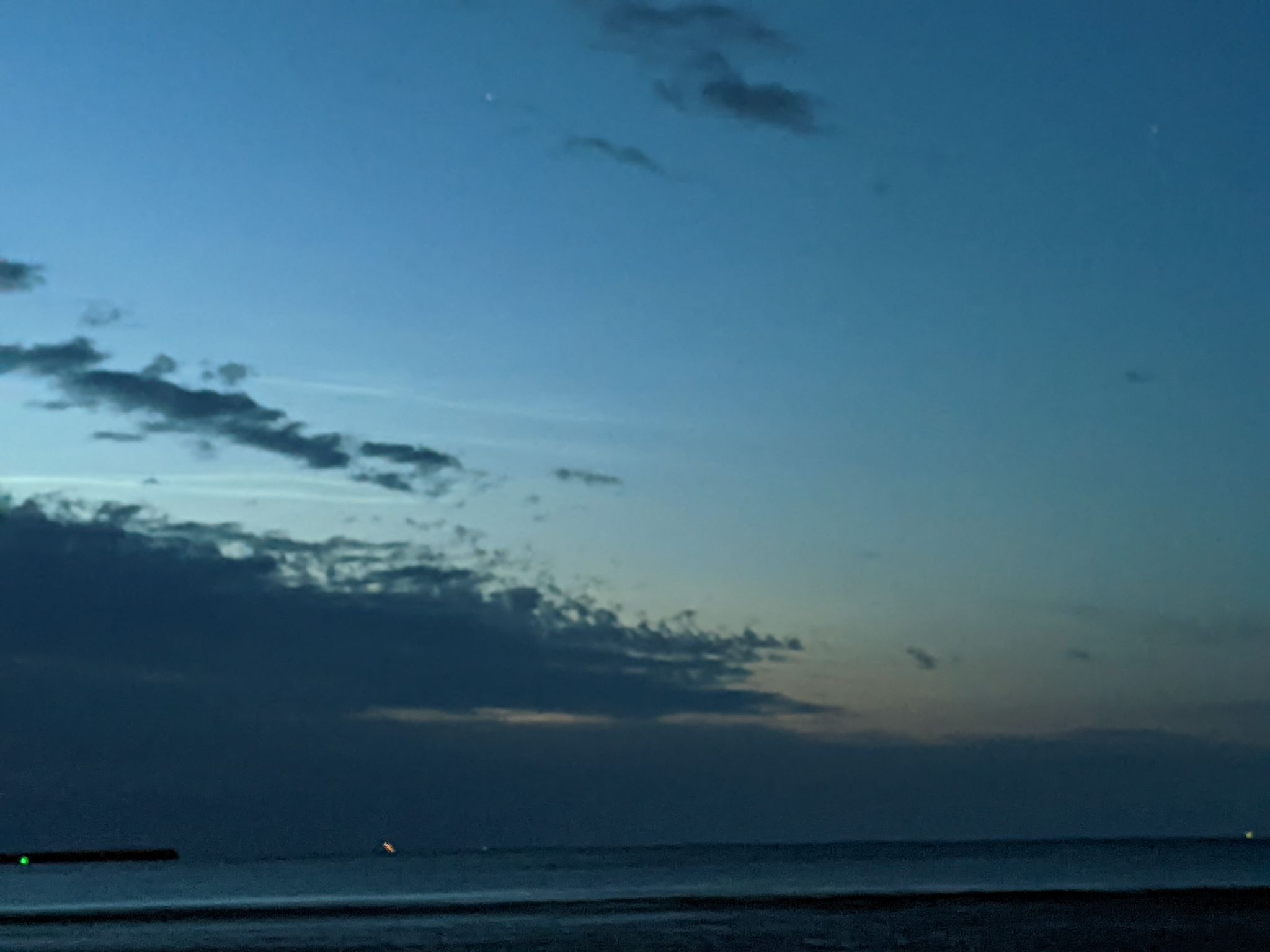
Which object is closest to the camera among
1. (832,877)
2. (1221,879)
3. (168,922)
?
(168,922)

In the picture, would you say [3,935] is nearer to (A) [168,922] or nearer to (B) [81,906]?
(A) [168,922]

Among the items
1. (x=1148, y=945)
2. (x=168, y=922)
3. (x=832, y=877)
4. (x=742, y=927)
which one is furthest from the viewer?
(x=832, y=877)

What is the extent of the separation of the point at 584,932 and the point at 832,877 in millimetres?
132603

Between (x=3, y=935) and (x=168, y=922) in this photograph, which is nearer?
(x=3, y=935)

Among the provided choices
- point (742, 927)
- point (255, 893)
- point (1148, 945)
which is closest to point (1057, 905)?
point (742, 927)

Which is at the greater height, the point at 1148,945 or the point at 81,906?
the point at 1148,945

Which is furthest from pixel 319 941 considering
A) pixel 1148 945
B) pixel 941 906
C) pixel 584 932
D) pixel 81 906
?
pixel 81 906

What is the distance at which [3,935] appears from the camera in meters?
70.7

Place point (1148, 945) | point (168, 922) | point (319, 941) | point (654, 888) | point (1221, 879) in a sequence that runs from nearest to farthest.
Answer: point (1148, 945)
point (319, 941)
point (168, 922)
point (654, 888)
point (1221, 879)

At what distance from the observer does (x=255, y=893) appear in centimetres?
16438

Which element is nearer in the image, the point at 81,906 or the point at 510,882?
the point at 81,906

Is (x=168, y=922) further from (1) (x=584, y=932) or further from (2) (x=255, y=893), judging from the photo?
(2) (x=255, y=893)

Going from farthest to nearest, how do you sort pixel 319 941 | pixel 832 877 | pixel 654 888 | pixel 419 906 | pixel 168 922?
pixel 832 877
pixel 654 888
pixel 419 906
pixel 168 922
pixel 319 941

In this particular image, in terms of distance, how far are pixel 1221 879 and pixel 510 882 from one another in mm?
89871
